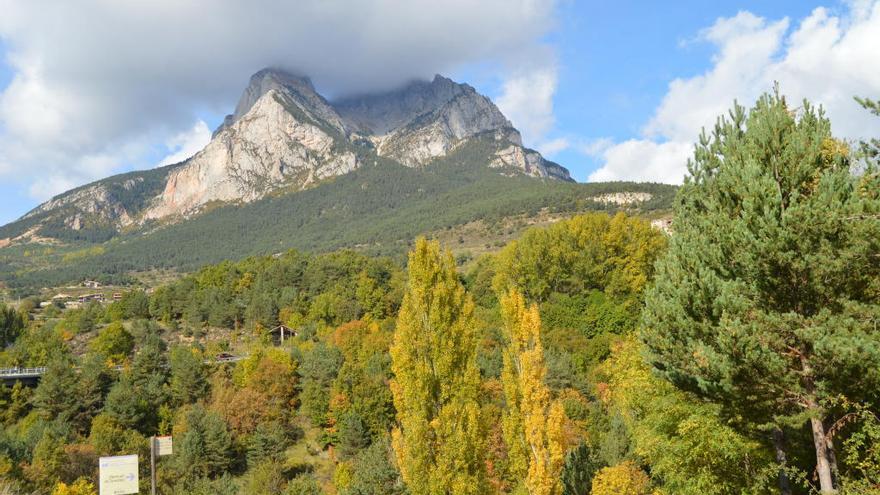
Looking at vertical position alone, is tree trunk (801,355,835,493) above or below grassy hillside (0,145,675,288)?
below

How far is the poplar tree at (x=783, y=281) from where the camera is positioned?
32.8 feet

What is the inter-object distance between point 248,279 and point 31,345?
2766 cm

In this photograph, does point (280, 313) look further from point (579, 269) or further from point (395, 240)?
point (395, 240)

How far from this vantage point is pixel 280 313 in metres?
71.4

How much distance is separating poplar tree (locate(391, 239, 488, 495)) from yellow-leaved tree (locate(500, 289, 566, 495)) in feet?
7.24

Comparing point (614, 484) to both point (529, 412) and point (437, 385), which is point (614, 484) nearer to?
point (529, 412)

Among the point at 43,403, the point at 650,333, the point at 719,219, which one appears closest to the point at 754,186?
the point at 719,219

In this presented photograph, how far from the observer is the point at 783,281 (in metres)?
10.9

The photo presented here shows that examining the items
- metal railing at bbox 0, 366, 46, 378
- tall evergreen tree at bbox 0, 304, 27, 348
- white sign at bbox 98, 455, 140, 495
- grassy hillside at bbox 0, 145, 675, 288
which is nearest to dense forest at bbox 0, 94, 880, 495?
white sign at bbox 98, 455, 140, 495

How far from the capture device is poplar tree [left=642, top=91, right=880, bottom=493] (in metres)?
9.98

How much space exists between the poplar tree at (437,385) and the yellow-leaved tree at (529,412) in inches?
86.9

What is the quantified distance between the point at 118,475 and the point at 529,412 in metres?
12.4

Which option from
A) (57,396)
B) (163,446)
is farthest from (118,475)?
(57,396)

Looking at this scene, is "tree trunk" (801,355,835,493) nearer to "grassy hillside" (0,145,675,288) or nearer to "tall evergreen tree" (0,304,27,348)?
"tall evergreen tree" (0,304,27,348)
